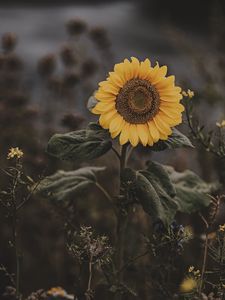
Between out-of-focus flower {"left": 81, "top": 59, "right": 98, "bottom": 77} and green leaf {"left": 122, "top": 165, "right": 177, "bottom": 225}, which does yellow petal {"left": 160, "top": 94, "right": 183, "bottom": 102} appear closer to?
green leaf {"left": 122, "top": 165, "right": 177, "bottom": 225}

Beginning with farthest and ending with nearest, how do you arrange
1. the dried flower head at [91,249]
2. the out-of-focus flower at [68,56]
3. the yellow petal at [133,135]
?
the out-of-focus flower at [68,56]
the yellow petal at [133,135]
the dried flower head at [91,249]

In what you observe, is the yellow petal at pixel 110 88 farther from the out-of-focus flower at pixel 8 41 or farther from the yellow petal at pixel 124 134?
the out-of-focus flower at pixel 8 41

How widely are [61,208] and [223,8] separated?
28.3 inches

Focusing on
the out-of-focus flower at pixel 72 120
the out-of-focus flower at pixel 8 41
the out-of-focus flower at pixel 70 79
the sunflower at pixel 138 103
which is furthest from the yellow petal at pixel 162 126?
the out-of-focus flower at pixel 8 41

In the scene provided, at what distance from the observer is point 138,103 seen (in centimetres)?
127

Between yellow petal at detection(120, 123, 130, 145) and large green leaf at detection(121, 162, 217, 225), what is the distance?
0.07 meters

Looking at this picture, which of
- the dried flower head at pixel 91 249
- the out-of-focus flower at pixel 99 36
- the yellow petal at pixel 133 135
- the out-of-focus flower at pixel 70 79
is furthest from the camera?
the out-of-focus flower at pixel 99 36

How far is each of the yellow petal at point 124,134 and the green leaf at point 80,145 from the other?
1.7 inches

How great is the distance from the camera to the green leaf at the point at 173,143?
1.24 meters

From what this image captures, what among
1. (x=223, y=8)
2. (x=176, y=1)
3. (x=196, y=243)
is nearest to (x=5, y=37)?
(x=223, y=8)

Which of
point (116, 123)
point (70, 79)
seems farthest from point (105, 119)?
point (70, 79)

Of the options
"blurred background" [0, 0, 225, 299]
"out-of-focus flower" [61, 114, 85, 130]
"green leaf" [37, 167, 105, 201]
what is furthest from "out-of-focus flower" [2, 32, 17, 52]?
"green leaf" [37, 167, 105, 201]

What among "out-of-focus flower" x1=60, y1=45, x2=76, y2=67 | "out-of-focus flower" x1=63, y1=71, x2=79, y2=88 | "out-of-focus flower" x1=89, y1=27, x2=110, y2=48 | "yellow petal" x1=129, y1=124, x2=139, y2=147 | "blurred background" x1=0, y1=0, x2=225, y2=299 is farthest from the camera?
"out-of-focus flower" x1=89, y1=27, x2=110, y2=48

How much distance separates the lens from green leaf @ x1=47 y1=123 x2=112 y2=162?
1269 mm
